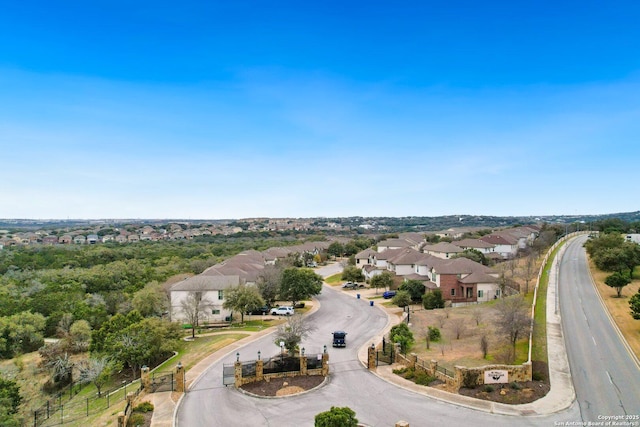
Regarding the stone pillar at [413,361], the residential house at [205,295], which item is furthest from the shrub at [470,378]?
the residential house at [205,295]

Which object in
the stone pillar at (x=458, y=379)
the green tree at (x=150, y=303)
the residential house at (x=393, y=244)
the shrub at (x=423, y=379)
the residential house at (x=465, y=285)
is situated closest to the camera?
the stone pillar at (x=458, y=379)

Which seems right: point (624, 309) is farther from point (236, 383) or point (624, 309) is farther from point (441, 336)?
point (236, 383)

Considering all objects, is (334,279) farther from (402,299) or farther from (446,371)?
(446,371)

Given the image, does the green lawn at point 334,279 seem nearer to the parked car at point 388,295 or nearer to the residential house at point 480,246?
the parked car at point 388,295

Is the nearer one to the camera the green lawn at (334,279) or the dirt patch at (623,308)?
the dirt patch at (623,308)

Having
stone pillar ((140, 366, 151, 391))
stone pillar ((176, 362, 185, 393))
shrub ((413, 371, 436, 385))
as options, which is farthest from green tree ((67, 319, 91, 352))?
shrub ((413, 371, 436, 385))

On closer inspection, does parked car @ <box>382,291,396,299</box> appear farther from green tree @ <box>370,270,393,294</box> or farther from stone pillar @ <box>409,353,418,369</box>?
stone pillar @ <box>409,353,418,369</box>
